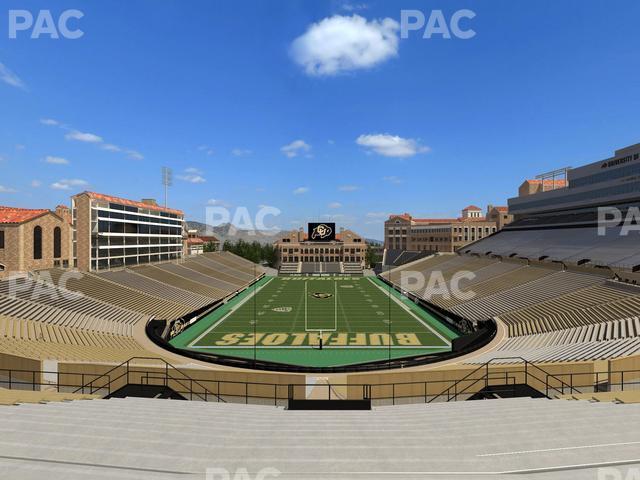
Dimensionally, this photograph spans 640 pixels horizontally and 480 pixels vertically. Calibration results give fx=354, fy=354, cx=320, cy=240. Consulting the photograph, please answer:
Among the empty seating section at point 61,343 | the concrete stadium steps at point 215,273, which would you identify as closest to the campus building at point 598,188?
the concrete stadium steps at point 215,273

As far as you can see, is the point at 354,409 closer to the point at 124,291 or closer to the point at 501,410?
the point at 501,410

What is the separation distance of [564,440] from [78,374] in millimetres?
16208

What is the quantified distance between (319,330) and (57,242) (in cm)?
2897

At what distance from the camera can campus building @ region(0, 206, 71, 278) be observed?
104 ft

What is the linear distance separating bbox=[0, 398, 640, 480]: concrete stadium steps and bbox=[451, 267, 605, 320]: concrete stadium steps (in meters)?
24.5

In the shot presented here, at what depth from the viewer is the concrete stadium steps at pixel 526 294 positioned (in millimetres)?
31719

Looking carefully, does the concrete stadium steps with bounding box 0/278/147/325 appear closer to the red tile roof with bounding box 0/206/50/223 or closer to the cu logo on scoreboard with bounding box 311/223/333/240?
the red tile roof with bounding box 0/206/50/223

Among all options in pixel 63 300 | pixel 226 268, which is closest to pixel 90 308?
pixel 63 300

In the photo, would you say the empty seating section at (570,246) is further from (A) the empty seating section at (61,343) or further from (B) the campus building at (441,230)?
(A) the empty seating section at (61,343)

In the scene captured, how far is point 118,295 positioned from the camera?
34156 millimetres

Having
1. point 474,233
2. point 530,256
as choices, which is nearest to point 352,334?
point 530,256

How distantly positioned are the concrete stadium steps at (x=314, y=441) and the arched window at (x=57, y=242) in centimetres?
3372

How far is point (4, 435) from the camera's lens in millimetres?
6621

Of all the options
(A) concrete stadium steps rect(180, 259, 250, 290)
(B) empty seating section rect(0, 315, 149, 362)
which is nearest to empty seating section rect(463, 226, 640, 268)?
(B) empty seating section rect(0, 315, 149, 362)
